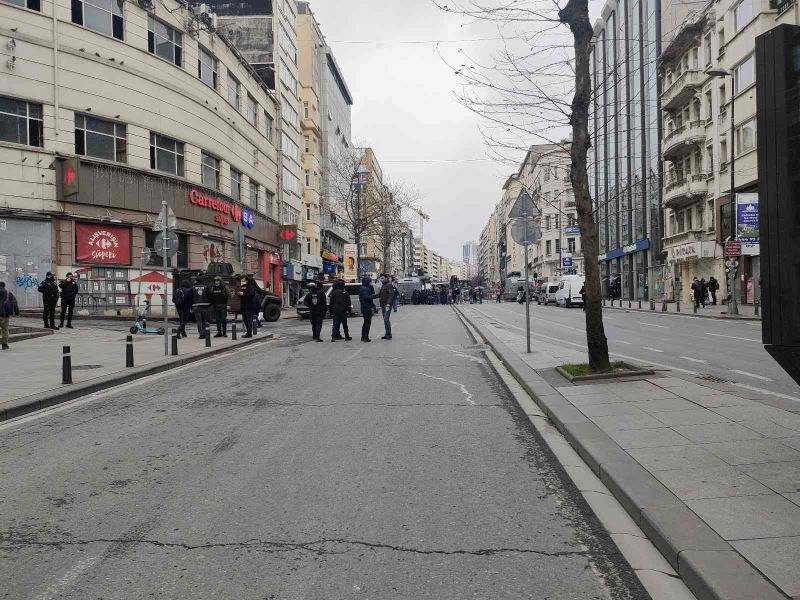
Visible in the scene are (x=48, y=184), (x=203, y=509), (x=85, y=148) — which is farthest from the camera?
(x=85, y=148)

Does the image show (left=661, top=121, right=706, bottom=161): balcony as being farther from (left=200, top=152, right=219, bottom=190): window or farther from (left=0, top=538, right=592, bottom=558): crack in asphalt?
(left=0, top=538, right=592, bottom=558): crack in asphalt

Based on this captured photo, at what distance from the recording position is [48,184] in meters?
24.0

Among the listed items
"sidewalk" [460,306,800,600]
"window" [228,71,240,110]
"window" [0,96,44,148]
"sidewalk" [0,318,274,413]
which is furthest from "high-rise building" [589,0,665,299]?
"sidewalk" [460,306,800,600]

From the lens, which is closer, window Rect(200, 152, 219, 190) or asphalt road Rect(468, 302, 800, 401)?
asphalt road Rect(468, 302, 800, 401)

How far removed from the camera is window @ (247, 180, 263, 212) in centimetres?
4151

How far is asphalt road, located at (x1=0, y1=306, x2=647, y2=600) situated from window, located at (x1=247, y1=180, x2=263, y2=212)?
34472 mm

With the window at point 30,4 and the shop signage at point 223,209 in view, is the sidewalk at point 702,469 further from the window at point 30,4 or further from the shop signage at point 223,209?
the shop signage at point 223,209

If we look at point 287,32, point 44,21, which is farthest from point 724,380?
point 287,32

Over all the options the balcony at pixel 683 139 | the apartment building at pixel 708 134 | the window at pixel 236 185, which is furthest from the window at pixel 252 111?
the balcony at pixel 683 139

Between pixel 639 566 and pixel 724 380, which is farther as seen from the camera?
pixel 724 380

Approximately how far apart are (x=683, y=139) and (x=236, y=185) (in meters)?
27.8

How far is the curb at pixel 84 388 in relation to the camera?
7676 millimetres

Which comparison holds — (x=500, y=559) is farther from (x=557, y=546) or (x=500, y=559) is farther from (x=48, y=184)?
(x=48, y=184)

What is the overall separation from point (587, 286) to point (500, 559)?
6.71m
